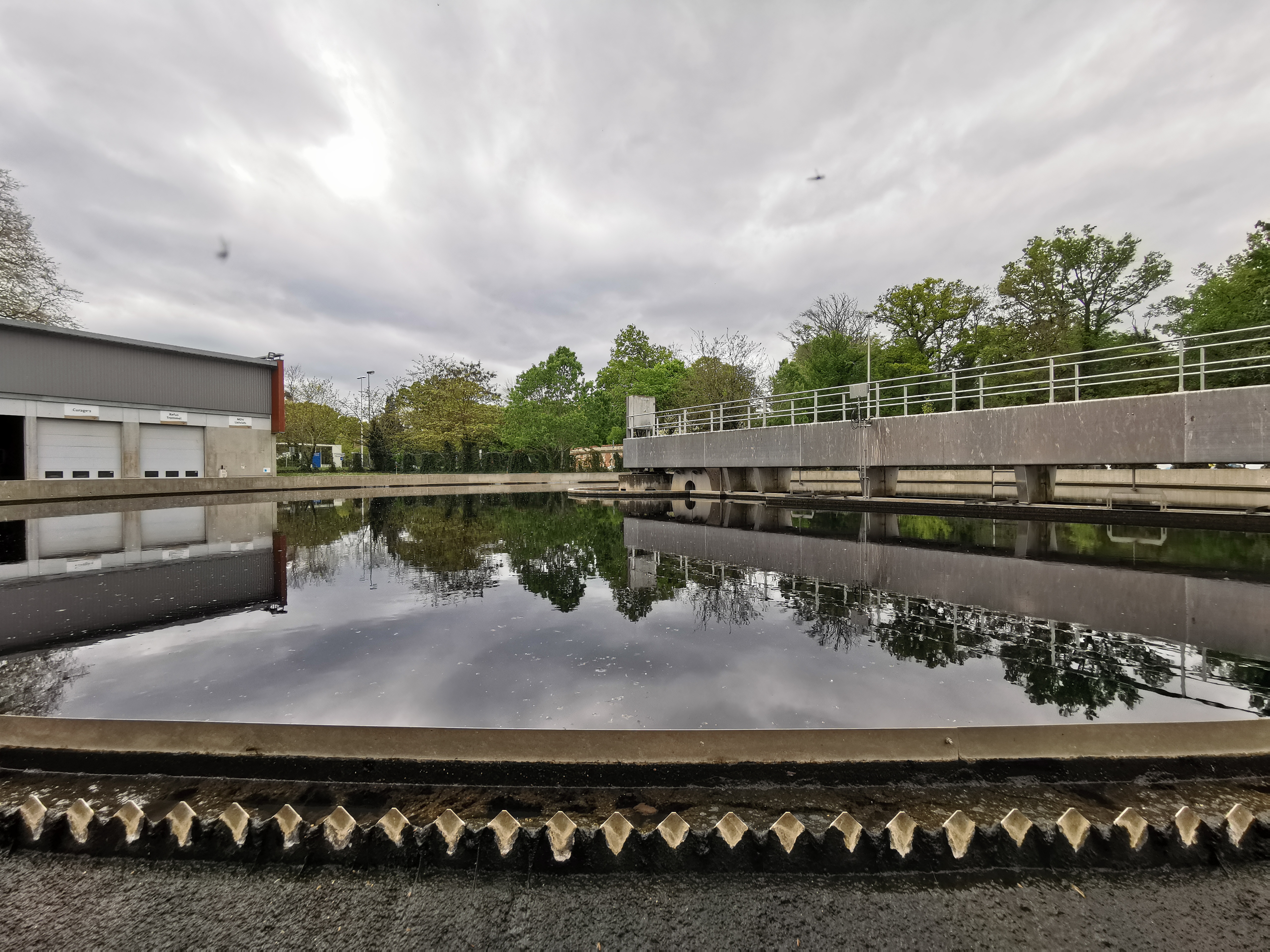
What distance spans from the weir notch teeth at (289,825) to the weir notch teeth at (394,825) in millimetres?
324

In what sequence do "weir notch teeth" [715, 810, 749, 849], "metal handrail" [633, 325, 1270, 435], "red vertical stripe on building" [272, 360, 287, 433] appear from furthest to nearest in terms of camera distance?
"red vertical stripe on building" [272, 360, 287, 433] → "metal handrail" [633, 325, 1270, 435] → "weir notch teeth" [715, 810, 749, 849]

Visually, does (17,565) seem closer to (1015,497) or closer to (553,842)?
(553,842)

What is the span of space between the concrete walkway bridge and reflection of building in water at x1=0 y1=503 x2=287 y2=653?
50.3ft

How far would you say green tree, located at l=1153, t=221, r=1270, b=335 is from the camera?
2462cm

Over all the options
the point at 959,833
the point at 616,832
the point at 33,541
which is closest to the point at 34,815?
the point at 616,832

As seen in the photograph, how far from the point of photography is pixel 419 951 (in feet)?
6.05

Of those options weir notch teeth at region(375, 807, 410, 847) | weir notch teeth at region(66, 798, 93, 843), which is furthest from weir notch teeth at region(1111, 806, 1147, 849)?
weir notch teeth at region(66, 798, 93, 843)

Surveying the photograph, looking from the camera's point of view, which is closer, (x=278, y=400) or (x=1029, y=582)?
(x=1029, y=582)

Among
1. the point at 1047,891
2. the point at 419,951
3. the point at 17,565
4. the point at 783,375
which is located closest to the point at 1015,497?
the point at 1047,891

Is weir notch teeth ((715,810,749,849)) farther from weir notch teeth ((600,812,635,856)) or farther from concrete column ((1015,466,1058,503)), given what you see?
concrete column ((1015,466,1058,503))

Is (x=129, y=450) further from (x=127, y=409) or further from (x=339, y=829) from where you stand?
(x=339, y=829)

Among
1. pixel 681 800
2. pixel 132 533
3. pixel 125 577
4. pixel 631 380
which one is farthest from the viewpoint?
pixel 631 380

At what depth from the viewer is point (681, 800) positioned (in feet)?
8.20

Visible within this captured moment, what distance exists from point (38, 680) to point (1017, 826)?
A: 5960 mm
